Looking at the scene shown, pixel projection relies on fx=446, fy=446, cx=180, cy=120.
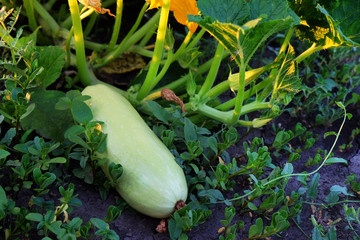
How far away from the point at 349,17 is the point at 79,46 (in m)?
0.95

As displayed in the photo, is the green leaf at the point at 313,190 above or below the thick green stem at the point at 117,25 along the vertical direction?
below

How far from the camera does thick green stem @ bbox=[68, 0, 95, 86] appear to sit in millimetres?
1448

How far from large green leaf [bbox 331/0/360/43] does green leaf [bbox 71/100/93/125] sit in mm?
906

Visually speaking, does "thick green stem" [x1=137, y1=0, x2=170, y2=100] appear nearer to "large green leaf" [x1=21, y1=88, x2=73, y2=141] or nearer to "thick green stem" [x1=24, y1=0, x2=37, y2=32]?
"large green leaf" [x1=21, y1=88, x2=73, y2=141]

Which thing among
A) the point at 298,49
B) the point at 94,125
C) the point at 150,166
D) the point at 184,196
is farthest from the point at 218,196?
the point at 298,49

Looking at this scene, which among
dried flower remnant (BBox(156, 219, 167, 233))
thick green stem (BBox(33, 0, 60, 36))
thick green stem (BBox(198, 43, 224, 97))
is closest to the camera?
dried flower remnant (BBox(156, 219, 167, 233))

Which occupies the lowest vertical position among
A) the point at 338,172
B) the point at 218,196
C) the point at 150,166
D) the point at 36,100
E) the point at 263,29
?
the point at 338,172

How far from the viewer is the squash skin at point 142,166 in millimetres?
1318

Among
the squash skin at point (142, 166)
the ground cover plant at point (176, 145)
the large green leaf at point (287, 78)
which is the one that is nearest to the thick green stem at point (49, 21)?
the ground cover plant at point (176, 145)

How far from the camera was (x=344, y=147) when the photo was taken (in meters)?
1.84

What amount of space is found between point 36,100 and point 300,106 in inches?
45.6

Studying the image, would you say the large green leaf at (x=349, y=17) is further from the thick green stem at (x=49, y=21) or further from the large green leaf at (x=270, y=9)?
the thick green stem at (x=49, y=21)

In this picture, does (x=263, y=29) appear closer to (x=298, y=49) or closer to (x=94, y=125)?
(x=94, y=125)

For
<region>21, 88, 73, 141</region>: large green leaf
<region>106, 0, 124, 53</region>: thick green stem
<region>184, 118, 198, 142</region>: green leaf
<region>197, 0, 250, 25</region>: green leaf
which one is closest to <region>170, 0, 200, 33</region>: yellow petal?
<region>197, 0, 250, 25</region>: green leaf
